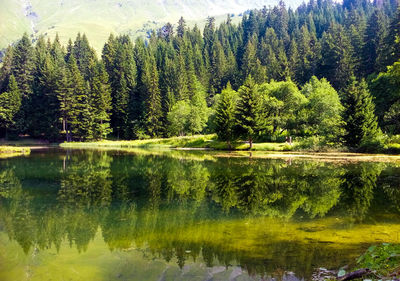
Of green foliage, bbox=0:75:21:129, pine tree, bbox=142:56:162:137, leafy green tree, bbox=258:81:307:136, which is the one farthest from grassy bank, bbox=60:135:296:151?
green foliage, bbox=0:75:21:129

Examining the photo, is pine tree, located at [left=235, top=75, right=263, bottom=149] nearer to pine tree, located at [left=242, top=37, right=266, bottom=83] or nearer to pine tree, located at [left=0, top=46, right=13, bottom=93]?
pine tree, located at [left=242, top=37, right=266, bottom=83]

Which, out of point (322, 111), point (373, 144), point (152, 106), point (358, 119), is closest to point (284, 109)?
point (322, 111)

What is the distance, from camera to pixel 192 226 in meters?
14.2

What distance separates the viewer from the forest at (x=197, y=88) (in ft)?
214

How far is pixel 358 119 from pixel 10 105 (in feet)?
322

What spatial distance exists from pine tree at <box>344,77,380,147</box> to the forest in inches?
131

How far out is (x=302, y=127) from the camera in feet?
216

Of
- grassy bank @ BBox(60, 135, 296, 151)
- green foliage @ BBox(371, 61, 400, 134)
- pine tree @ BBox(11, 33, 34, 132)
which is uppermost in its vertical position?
pine tree @ BBox(11, 33, 34, 132)

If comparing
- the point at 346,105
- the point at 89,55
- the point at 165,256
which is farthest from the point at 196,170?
the point at 89,55

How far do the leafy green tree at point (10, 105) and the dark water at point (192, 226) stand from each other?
3264 inches

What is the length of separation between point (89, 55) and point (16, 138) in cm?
4822

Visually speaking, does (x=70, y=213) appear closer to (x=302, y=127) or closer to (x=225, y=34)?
(x=302, y=127)

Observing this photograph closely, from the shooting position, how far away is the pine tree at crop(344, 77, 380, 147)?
48.6 meters

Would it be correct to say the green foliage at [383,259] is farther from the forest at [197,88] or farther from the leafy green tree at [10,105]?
the leafy green tree at [10,105]
